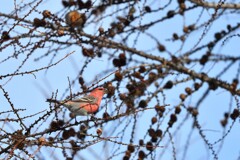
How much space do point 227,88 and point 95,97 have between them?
4.82 feet

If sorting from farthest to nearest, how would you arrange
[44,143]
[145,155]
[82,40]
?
[82,40] → [145,155] → [44,143]

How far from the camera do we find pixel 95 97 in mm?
5250

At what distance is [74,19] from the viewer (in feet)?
14.1

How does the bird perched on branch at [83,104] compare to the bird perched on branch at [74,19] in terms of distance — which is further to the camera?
the bird perched on branch at [83,104]

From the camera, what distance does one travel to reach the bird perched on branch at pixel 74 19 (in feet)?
13.9

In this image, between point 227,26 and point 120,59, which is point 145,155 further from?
point 227,26

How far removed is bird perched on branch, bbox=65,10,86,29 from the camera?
4.24 metres

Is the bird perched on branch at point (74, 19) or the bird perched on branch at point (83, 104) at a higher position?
the bird perched on branch at point (74, 19)

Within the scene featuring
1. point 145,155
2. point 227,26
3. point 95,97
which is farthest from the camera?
point 95,97

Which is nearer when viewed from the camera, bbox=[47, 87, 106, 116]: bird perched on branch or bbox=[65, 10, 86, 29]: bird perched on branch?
bbox=[65, 10, 86, 29]: bird perched on branch

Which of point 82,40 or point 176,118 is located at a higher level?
point 82,40

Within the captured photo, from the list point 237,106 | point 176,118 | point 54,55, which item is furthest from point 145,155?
point 54,55

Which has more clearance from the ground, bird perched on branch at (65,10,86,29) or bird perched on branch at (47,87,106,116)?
bird perched on branch at (65,10,86,29)

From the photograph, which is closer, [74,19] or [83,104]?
[74,19]
